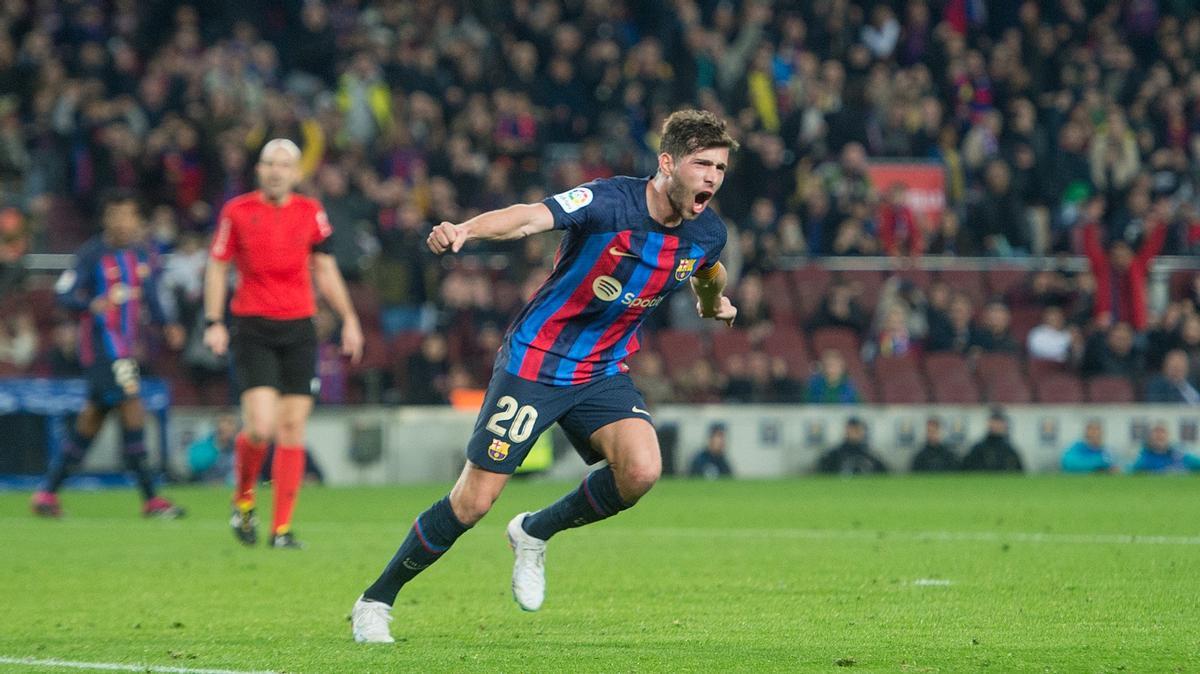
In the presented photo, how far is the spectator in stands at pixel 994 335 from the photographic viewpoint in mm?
21344

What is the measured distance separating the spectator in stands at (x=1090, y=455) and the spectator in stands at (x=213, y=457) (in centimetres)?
892

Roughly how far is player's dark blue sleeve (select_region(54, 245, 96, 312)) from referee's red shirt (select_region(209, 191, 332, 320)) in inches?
117

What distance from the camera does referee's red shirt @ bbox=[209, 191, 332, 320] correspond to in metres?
11.4

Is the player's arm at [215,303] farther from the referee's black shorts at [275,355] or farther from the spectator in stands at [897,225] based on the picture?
the spectator in stands at [897,225]

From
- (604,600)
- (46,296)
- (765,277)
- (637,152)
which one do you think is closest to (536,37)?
(637,152)

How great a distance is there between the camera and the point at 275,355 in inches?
449

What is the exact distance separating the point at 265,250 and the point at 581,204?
5.03 metres

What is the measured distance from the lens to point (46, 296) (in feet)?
66.0

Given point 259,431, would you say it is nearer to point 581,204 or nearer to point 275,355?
point 275,355

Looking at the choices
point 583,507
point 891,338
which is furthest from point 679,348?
point 583,507

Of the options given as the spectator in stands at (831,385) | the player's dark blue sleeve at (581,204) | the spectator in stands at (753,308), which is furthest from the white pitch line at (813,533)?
the spectator in stands at (753,308)

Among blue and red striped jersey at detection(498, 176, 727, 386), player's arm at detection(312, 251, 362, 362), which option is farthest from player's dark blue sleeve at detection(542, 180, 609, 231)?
player's arm at detection(312, 251, 362, 362)

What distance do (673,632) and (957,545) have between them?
4166 millimetres

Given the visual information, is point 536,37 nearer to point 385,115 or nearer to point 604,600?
point 385,115
